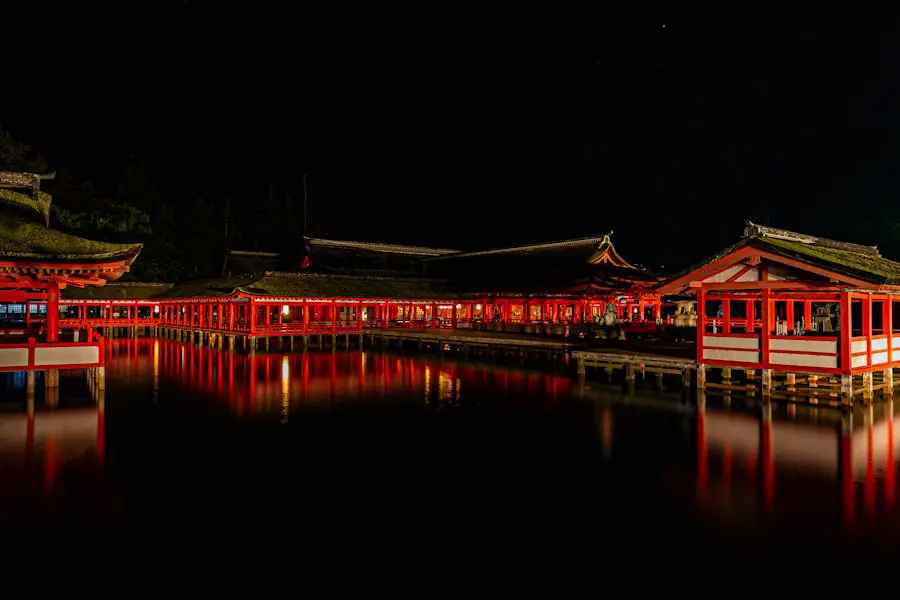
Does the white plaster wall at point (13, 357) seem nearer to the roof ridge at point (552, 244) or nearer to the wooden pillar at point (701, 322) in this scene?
the wooden pillar at point (701, 322)

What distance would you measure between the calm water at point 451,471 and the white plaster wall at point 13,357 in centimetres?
92

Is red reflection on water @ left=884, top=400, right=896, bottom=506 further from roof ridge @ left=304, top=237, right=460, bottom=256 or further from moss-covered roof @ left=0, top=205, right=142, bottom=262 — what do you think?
roof ridge @ left=304, top=237, right=460, bottom=256

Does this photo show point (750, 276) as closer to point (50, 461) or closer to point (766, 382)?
point (766, 382)

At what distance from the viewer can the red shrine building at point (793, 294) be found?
42.9 feet

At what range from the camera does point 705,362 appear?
15.6 metres

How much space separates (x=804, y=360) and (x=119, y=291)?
144 ft

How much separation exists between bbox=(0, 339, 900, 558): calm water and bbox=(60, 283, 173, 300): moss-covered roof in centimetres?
2922

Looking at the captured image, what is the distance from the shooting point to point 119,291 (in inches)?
1689

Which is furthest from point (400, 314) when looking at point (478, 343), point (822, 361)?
point (822, 361)

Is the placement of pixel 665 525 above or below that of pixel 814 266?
below

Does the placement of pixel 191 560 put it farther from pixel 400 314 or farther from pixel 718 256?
pixel 400 314

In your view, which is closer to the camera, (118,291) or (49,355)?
(49,355)

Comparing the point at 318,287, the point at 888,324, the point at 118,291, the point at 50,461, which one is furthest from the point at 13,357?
the point at 118,291

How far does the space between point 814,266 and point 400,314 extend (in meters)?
30.3
